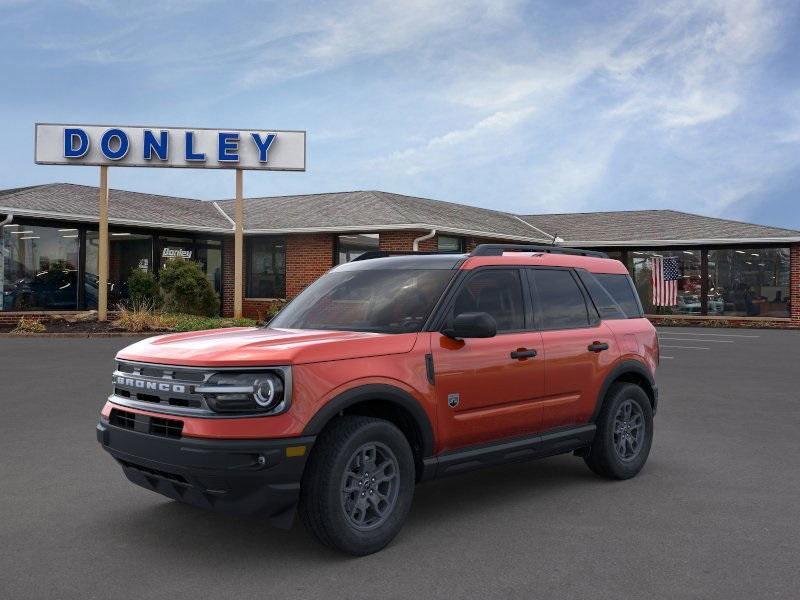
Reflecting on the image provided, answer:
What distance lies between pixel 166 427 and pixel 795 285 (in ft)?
93.3

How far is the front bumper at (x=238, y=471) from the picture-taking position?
428 centimetres

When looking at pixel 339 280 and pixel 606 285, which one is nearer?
pixel 339 280

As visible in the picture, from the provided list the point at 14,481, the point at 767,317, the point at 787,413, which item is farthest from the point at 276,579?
the point at 767,317

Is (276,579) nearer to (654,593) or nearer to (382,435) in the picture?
(382,435)

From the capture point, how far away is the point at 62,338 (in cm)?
2034

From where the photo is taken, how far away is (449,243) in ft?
90.0

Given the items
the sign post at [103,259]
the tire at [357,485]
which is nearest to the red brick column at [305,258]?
the sign post at [103,259]

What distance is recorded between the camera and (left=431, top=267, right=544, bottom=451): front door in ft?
16.8

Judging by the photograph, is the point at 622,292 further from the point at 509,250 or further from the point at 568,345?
the point at 509,250

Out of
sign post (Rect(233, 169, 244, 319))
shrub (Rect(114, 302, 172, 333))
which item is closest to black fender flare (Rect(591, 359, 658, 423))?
shrub (Rect(114, 302, 172, 333))

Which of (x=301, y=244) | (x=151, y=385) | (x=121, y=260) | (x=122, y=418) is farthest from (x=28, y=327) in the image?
(x=151, y=385)

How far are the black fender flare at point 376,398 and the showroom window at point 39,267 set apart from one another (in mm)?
22654

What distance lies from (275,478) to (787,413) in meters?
7.88

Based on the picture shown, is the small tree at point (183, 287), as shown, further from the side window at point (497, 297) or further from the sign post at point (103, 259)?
the side window at point (497, 297)
